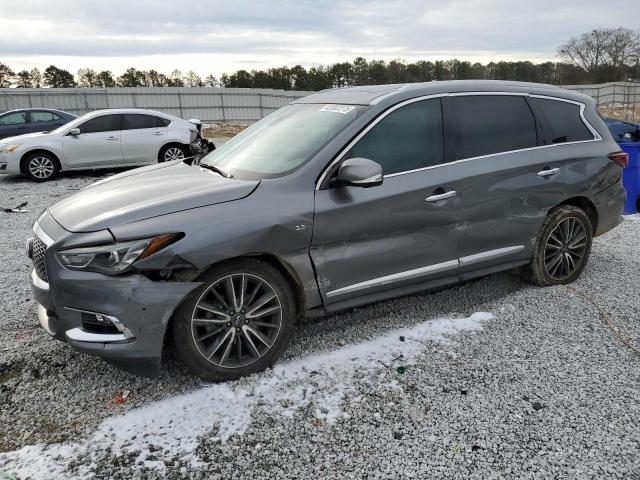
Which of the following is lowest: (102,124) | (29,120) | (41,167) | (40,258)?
(40,258)

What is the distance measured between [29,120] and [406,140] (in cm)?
1429

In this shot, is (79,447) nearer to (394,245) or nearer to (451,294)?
(394,245)

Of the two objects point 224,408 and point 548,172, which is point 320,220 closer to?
point 224,408

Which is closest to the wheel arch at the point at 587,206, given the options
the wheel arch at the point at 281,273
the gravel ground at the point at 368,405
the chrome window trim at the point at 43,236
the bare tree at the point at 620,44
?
the gravel ground at the point at 368,405

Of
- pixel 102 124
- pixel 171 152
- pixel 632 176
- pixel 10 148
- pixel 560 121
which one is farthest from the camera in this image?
pixel 171 152

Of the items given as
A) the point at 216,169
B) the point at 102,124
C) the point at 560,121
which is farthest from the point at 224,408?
the point at 102,124

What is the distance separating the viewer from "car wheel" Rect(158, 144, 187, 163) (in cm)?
1224

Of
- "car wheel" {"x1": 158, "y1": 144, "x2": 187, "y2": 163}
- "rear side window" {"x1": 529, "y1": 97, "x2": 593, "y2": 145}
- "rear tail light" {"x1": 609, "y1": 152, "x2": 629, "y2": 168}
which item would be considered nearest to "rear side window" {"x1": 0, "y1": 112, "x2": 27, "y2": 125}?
"car wheel" {"x1": 158, "y1": 144, "x2": 187, "y2": 163}

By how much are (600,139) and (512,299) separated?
170cm

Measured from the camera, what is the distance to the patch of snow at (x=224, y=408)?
251 centimetres

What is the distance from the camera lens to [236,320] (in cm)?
305

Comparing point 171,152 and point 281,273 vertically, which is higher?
point 171,152

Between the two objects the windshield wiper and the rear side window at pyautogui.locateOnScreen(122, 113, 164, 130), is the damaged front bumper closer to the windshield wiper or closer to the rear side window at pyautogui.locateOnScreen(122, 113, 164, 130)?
the windshield wiper

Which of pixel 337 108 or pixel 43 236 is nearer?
pixel 43 236
